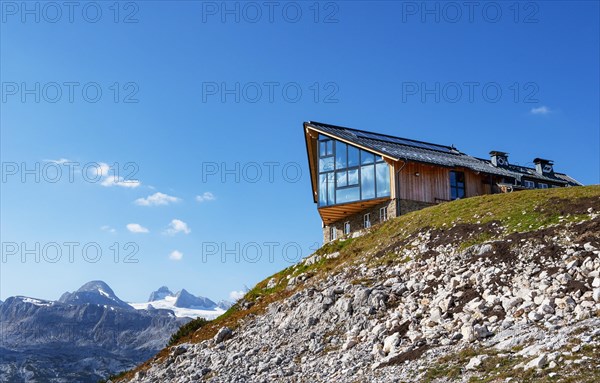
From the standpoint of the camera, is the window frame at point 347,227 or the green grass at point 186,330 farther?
the window frame at point 347,227

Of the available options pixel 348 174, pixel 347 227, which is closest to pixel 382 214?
pixel 348 174

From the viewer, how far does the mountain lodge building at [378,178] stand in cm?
4544

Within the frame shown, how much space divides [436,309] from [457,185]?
94.6ft

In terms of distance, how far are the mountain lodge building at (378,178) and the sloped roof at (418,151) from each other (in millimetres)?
81

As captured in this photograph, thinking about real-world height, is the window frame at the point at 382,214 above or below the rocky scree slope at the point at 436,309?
above

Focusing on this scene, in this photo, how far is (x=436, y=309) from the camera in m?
21.8

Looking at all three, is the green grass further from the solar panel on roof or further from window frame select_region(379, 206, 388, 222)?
the solar panel on roof

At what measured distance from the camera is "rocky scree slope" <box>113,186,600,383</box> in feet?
55.1

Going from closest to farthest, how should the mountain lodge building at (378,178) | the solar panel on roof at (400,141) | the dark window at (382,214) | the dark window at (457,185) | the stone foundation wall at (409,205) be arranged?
the stone foundation wall at (409,205), the mountain lodge building at (378,178), the dark window at (382,214), the dark window at (457,185), the solar panel on roof at (400,141)

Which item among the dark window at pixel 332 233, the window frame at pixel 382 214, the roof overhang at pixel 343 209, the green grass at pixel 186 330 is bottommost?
the green grass at pixel 186 330

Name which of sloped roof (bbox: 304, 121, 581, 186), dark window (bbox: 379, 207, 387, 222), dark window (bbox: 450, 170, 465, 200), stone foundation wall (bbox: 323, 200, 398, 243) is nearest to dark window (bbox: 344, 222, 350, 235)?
stone foundation wall (bbox: 323, 200, 398, 243)

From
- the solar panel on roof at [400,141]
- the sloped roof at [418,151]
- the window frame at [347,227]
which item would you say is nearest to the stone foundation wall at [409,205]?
the sloped roof at [418,151]

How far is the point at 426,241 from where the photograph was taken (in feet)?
102

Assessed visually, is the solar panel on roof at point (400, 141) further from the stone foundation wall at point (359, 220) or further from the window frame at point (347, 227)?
the window frame at point (347, 227)
